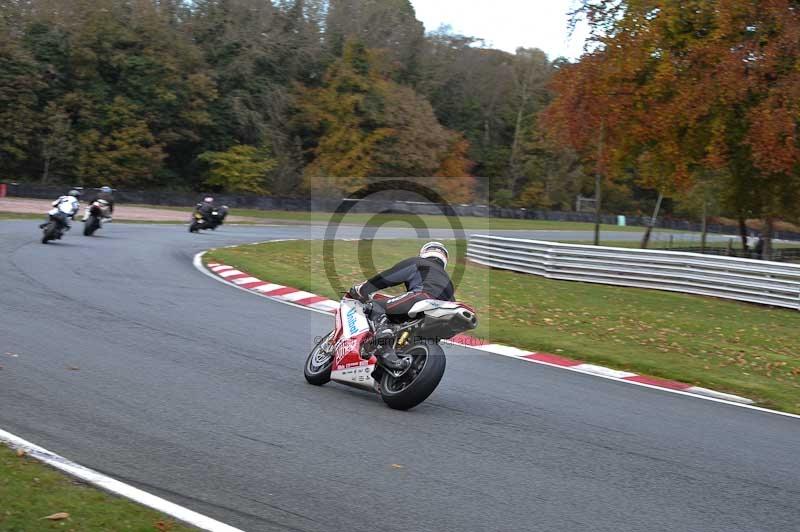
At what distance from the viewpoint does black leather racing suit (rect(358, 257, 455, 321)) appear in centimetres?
804

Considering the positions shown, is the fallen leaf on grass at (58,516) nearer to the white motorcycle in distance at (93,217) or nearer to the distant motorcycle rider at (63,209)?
the distant motorcycle rider at (63,209)

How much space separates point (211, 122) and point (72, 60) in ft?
29.6

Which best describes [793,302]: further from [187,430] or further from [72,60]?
[72,60]

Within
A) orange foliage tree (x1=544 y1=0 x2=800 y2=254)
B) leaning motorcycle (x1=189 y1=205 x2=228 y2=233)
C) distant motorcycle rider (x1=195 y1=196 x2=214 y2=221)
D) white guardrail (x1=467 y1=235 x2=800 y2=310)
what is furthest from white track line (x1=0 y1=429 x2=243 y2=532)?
distant motorcycle rider (x1=195 y1=196 x2=214 y2=221)

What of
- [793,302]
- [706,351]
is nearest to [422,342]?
[706,351]

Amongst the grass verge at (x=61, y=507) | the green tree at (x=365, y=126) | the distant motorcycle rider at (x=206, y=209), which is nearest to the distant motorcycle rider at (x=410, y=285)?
the grass verge at (x=61, y=507)

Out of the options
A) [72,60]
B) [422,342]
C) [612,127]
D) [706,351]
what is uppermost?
[72,60]

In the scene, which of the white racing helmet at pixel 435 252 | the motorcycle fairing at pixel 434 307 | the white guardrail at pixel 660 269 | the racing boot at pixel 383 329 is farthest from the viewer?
the white guardrail at pixel 660 269

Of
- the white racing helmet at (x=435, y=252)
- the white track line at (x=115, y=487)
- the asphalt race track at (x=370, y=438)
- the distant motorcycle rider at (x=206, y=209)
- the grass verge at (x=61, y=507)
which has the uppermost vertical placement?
the white racing helmet at (x=435, y=252)

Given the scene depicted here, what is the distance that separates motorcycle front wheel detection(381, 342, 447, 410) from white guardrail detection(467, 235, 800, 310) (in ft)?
38.2

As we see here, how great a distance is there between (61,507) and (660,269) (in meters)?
16.6

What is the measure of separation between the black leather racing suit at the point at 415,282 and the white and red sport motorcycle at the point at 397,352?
0.15 m

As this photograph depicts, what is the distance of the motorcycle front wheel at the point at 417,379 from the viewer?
306 inches

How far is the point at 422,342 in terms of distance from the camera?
8.02 meters
